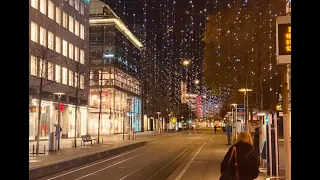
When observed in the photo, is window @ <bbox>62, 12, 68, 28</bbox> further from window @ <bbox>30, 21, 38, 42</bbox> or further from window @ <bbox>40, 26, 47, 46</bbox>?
window @ <bbox>30, 21, 38, 42</bbox>

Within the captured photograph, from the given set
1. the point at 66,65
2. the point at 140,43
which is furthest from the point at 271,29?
the point at 140,43

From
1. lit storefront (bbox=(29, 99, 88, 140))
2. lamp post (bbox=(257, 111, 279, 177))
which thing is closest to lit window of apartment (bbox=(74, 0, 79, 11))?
lit storefront (bbox=(29, 99, 88, 140))

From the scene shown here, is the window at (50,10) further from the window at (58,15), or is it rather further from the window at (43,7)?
the window at (58,15)

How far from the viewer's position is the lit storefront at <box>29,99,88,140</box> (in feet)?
154

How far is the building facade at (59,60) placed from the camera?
45406mm

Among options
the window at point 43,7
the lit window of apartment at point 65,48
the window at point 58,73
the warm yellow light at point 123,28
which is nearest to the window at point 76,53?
the lit window of apartment at point 65,48

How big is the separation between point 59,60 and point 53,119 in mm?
7189

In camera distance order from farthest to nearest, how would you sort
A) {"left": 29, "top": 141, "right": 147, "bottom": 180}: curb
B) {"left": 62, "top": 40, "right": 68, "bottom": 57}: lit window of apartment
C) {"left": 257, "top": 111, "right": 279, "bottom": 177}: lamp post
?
{"left": 62, "top": 40, "right": 68, "bottom": 57}: lit window of apartment < {"left": 29, "top": 141, "right": 147, "bottom": 180}: curb < {"left": 257, "top": 111, "right": 279, "bottom": 177}: lamp post

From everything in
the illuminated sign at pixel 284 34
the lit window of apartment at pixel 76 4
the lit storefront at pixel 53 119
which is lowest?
the lit storefront at pixel 53 119

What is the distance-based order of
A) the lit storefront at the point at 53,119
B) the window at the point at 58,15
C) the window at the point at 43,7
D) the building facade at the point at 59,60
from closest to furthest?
the building facade at the point at 59,60 → the lit storefront at the point at 53,119 → the window at the point at 43,7 → the window at the point at 58,15

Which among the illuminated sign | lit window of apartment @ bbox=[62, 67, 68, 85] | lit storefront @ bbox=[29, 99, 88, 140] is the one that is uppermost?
lit window of apartment @ bbox=[62, 67, 68, 85]

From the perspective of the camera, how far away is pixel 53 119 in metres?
52.4

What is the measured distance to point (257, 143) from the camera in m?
20.3
